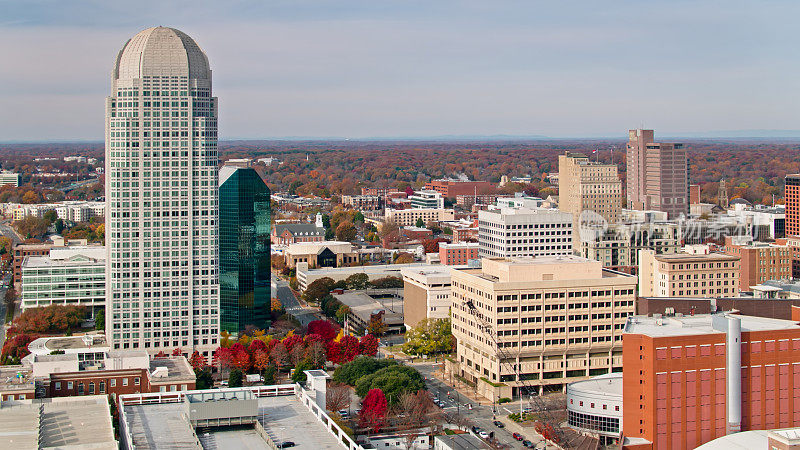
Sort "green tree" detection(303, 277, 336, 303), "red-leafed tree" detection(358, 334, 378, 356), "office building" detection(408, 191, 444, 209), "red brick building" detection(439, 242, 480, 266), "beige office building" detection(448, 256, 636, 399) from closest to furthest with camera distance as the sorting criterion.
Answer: "beige office building" detection(448, 256, 636, 399) < "red-leafed tree" detection(358, 334, 378, 356) < "green tree" detection(303, 277, 336, 303) < "red brick building" detection(439, 242, 480, 266) < "office building" detection(408, 191, 444, 209)

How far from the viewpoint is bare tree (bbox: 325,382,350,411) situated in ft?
180

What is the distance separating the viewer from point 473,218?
157875 millimetres

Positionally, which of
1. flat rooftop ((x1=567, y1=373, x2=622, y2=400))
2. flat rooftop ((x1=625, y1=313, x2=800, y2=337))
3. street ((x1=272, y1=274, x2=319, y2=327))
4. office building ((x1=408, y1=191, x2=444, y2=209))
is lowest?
street ((x1=272, y1=274, x2=319, y2=327))

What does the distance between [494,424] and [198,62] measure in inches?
1255

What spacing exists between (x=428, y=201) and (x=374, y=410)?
383 feet

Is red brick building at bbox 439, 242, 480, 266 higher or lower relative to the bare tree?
higher

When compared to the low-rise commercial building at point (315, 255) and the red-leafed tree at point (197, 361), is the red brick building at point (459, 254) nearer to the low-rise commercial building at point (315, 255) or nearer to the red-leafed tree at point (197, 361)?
the low-rise commercial building at point (315, 255)

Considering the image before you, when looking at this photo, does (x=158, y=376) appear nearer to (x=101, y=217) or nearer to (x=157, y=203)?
(x=157, y=203)

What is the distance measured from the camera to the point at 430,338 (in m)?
73.6

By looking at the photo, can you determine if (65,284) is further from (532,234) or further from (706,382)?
(706,382)

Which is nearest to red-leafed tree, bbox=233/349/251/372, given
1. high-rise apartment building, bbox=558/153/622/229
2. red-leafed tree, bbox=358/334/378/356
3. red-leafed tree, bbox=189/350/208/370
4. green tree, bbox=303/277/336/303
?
red-leafed tree, bbox=189/350/208/370

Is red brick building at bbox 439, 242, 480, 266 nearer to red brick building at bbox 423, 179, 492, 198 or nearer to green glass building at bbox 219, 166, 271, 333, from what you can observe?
green glass building at bbox 219, 166, 271, 333

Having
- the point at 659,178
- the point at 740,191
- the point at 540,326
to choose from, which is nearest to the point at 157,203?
the point at 540,326

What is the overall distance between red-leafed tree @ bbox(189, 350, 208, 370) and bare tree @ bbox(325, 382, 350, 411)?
12.0m
